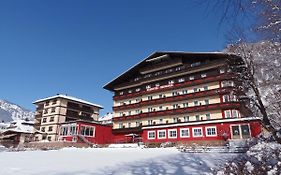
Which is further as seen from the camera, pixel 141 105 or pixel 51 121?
pixel 51 121

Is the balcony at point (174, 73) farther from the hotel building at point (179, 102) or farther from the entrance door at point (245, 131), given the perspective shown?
the entrance door at point (245, 131)

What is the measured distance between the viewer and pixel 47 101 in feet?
213

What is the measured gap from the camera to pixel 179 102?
4247 centimetres

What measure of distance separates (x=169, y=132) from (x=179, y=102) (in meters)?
6.91

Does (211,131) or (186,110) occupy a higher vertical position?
(186,110)

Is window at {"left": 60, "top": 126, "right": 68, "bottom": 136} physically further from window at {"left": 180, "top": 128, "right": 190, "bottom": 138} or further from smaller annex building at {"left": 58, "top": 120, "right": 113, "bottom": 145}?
window at {"left": 180, "top": 128, "right": 190, "bottom": 138}

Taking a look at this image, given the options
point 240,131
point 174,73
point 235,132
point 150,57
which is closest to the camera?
point 240,131

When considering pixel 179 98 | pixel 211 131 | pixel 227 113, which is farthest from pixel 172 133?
pixel 227 113

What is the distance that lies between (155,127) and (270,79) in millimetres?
24730

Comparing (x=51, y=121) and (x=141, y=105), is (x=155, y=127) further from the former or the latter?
(x=51, y=121)

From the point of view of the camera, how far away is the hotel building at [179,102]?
3388 centimetres

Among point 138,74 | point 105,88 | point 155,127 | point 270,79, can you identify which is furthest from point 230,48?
point 105,88

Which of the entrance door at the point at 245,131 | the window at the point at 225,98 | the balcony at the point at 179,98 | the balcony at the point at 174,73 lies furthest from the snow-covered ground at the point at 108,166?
the balcony at the point at 174,73

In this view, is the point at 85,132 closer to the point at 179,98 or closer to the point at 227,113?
the point at 179,98
